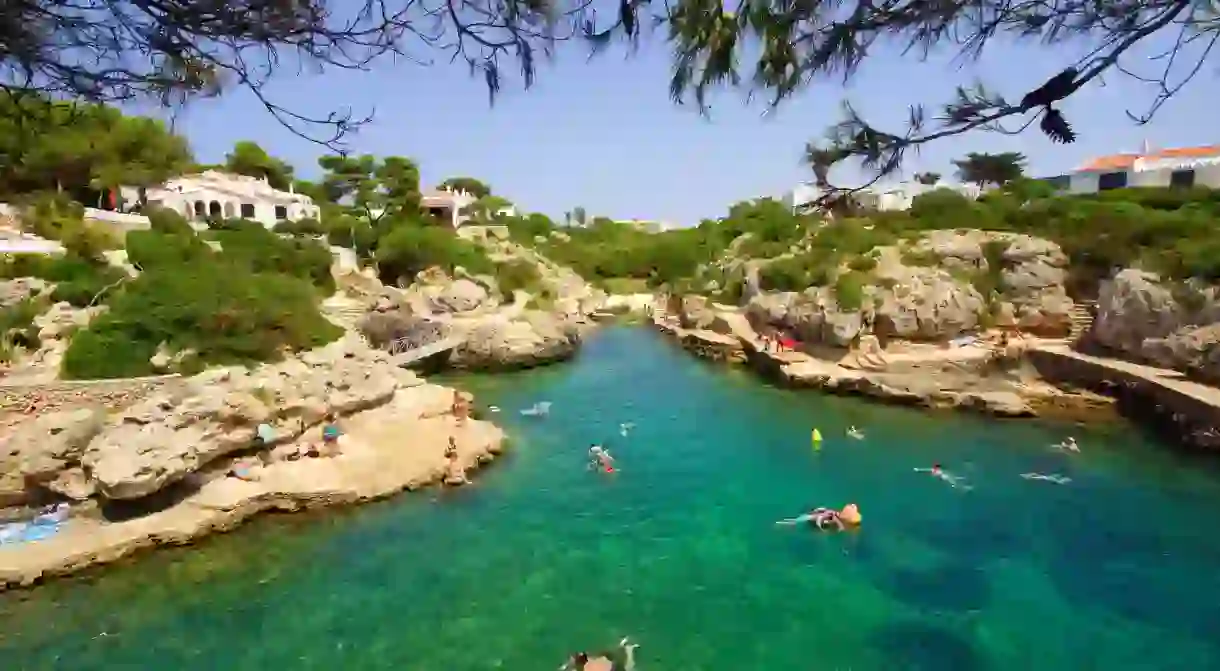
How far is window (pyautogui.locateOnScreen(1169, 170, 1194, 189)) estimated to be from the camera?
104 ft

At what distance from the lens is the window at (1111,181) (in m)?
35.9

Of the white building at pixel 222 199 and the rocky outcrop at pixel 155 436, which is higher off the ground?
the white building at pixel 222 199

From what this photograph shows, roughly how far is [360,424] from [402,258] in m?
18.3

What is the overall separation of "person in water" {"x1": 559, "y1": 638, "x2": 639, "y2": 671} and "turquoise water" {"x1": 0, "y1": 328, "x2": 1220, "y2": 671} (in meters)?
0.22

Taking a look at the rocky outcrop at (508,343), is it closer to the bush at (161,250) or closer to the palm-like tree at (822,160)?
the bush at (161,250)

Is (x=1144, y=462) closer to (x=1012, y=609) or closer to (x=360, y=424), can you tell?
(x=1012, y=609)

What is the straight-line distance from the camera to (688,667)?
7.66 meters

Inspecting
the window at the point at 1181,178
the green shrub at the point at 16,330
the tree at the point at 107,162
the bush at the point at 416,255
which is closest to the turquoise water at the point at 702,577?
the green shrub at the point at 16,330

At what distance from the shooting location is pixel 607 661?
7418mm

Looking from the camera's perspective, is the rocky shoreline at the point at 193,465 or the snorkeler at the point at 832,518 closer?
the rocky shoreline at the point at 193,465


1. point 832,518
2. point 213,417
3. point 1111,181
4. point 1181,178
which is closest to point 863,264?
point 832,518

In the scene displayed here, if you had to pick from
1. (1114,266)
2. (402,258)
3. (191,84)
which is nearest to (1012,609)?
(191,84)

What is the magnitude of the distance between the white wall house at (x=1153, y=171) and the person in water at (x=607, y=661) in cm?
3436

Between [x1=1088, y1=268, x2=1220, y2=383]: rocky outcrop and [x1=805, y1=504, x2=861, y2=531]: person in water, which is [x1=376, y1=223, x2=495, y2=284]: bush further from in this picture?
[x1=1088, y1=268, x2=1220, y2=383]: rocky outcrop
